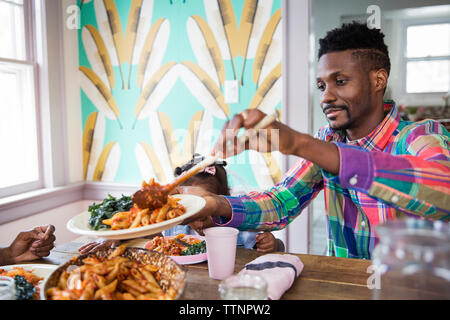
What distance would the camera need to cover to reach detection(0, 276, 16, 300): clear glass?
859 mm

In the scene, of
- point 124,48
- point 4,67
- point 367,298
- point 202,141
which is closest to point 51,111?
point 4,67

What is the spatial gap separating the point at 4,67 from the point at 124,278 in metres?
2.15

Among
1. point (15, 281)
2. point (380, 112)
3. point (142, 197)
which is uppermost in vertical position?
point (380, 112)

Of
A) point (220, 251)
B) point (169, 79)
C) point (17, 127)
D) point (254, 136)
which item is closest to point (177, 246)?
point (220, 251)

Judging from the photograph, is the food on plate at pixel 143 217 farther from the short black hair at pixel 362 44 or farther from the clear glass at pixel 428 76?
the clear glass at pixel 428 76

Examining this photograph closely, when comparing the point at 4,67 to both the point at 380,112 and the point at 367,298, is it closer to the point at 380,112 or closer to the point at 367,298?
the point at 380,112

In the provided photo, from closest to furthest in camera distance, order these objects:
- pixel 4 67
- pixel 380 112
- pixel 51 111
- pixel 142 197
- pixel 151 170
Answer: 1. pixel 142 197
2. pixel 380 112
3. pixel 4 67
4. pixel 51 111
5. pixel 151 170

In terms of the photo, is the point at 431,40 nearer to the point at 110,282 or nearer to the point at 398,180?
the point at 398,180

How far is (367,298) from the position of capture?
891 mm

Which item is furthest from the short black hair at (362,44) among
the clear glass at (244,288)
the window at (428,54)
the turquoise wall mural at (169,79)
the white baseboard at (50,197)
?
the window at (428,54)

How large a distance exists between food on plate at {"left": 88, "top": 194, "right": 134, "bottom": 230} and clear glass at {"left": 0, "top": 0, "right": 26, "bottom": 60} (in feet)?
6.06

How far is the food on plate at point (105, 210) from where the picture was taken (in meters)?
0.95

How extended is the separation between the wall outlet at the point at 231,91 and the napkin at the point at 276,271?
1652 mm
